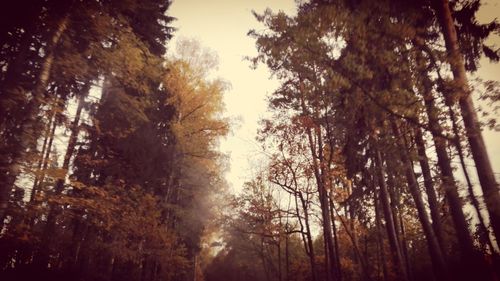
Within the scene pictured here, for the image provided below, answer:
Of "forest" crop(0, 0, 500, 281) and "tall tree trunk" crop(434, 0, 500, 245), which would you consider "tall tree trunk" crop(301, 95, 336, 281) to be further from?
"tall tree trunk" crop(434, 0, 500, 245)

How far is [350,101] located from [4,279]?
888 centimetres

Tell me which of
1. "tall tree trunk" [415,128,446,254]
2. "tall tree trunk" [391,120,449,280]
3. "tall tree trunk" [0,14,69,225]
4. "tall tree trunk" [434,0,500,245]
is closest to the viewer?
"tall tree trunk" [434,0,500,245]

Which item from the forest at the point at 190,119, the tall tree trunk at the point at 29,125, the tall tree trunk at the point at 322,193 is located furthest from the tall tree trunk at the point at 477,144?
the tall tree trunk at the point at 29,125

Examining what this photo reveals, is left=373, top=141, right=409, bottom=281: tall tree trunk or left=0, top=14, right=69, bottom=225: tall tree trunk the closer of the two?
left=0, top=14, right=69, bottom=225: tall tree trunk

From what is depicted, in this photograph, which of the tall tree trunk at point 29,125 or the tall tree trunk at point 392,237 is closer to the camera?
the tall tree trunk at point 29,125

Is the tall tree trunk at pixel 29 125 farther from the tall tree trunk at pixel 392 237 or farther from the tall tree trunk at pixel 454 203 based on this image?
the tall tree trunk at pixel 392 237

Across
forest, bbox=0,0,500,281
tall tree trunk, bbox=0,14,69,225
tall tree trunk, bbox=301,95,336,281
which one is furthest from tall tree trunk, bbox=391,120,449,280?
tall tree trunk, bbox=0,14,69,225

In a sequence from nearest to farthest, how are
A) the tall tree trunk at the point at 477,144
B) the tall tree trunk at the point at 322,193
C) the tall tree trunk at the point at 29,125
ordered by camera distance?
the tall tree trunk at the point at 477,144
the tall tree trunk at the point at 29,125
the tall tree trunk at the point at 322,193

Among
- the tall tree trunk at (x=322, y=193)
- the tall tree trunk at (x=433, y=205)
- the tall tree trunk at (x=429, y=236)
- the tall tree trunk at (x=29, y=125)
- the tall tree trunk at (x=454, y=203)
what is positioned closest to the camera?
the tall tree trunk at (x=29, y=125)

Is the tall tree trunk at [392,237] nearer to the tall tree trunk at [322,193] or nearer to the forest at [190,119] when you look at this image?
the forest at [190,119]

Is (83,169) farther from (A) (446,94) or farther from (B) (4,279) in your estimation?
(A) (446,94)

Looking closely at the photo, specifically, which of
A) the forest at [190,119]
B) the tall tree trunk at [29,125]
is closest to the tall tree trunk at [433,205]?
the forest at [190,119]

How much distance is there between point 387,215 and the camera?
9.54 metres

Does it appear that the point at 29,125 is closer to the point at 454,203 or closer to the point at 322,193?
the point at 322,193
